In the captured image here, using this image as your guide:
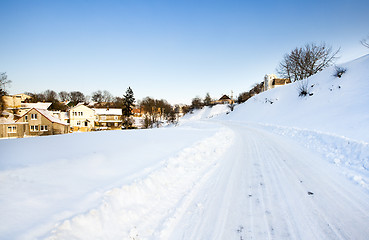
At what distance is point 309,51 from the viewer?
1340 inches

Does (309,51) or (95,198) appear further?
(309,51)

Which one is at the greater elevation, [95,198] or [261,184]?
[95,198]

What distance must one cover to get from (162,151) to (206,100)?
66.8 m

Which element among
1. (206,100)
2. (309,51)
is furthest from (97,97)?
(309,51)

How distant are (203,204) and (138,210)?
4.26 feet

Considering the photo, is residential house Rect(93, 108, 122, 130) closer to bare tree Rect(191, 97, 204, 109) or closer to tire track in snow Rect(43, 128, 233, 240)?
bare tree Rect(191, 97, 204, 109)

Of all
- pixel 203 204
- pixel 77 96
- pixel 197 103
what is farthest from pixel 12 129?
pixel 77 96

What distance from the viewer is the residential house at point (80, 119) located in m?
37.2

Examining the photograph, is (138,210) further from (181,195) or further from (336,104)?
(336,104)

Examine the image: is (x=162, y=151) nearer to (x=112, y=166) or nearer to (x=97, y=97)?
(x=112, y=166)

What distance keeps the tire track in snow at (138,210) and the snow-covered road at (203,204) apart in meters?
0.01

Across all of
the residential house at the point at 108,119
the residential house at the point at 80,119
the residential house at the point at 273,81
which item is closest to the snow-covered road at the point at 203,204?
the residential house at the point at 80,119

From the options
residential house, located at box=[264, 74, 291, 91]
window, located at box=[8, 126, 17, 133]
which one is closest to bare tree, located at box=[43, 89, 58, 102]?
window, located at box=[8, 126, 17, 133]

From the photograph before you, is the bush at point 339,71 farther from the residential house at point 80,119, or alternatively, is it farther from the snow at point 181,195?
the residential house at point 80,119
